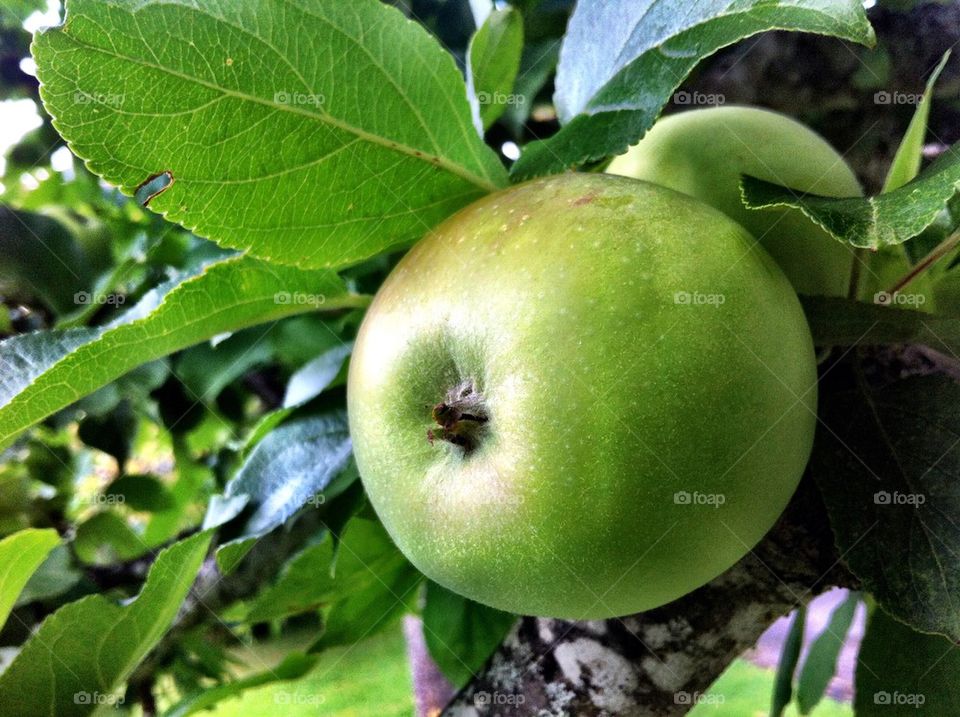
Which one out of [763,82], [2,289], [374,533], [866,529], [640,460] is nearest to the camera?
[640,460]

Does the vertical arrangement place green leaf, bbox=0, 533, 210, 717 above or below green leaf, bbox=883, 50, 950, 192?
below

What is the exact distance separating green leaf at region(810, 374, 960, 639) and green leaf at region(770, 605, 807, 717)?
0.24 meters

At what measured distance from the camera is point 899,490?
458 millimetres

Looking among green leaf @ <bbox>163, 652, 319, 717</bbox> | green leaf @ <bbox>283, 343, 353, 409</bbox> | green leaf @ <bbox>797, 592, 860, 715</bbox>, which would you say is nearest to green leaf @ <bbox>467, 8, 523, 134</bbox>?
green leaf @ <bbox>283, 343, 353, 409</bbox>

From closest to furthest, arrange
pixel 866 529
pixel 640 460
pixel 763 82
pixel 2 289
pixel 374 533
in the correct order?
pixel 640 460
pixel 866 529
pixel 374 533
pixel 763 82
pixel 2 289

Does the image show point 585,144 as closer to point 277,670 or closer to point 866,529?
point 866,529

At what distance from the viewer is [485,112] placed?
2.12ft

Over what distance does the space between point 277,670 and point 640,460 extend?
1.48 feet

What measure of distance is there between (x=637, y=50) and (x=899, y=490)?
12.0 inches

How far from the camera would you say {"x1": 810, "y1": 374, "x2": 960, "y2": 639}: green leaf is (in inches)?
16.9

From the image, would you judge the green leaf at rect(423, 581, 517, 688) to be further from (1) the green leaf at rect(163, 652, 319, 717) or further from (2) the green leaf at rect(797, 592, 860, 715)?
(2) the green leaf at rect(797, 592, 860, 715)

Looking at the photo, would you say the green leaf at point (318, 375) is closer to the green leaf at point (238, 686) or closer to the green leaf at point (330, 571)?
the green leaf at point (330, 571)

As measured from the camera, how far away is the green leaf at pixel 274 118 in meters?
0.40

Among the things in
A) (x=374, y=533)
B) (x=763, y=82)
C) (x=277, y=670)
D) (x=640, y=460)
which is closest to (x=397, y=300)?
(x=640, y=460)
